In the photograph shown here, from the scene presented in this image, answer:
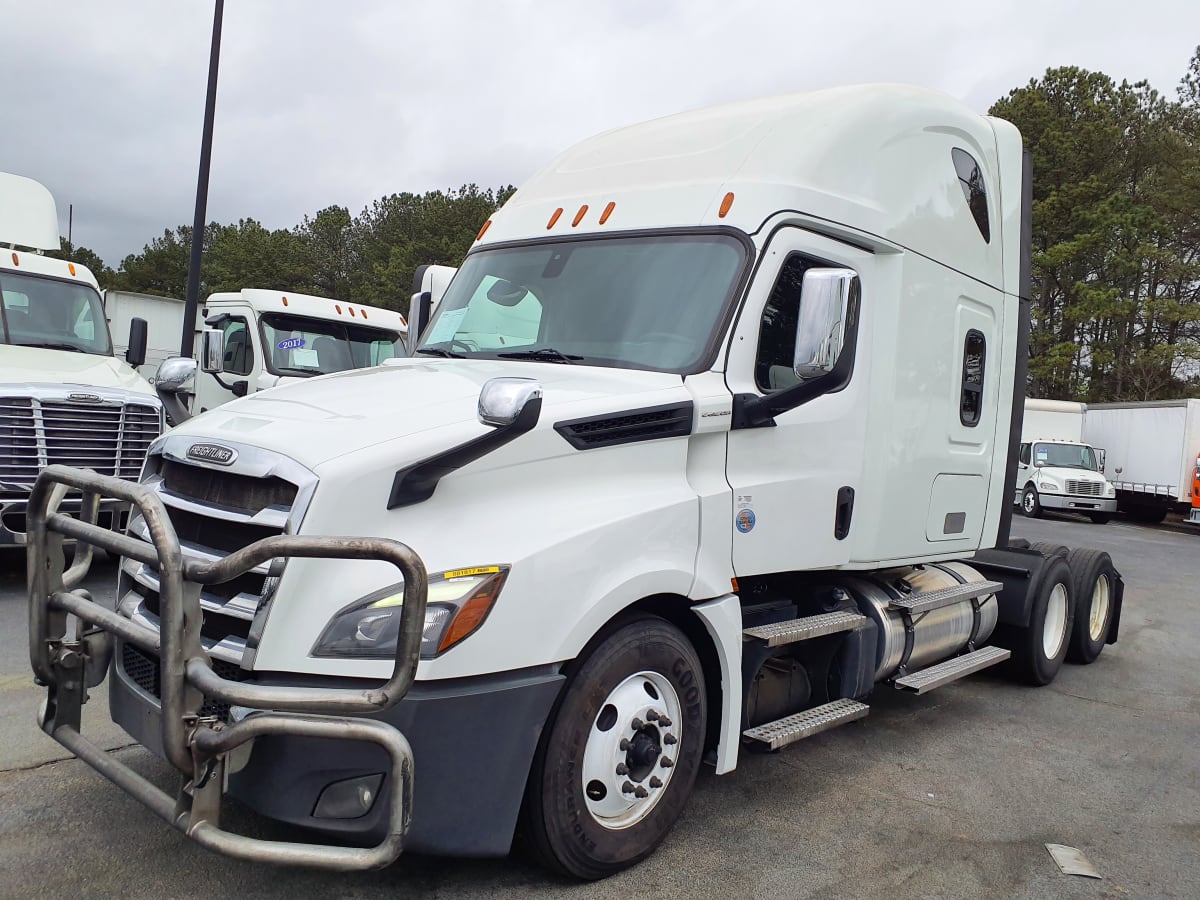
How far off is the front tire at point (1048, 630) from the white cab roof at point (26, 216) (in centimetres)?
999

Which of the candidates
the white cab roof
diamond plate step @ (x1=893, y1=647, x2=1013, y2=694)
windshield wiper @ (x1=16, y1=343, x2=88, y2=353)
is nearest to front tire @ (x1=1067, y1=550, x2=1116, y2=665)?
diamond plate step @ (x1=893, y1=647, x2=1013, y2=694)

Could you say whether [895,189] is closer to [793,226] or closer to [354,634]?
[793,226]

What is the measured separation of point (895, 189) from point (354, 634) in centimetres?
356

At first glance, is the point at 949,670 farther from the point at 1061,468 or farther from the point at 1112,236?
the point at 1112,236

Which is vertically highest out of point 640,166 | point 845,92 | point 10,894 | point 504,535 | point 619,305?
point 845,92

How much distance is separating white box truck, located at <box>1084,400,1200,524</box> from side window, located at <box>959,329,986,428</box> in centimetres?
1892

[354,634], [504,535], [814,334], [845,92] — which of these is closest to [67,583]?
[354,634]

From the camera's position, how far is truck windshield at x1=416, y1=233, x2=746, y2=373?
3.91m

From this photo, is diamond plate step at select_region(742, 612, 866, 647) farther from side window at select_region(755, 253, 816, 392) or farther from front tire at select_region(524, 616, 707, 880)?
side window at select_region(755, 253, 816, 392)

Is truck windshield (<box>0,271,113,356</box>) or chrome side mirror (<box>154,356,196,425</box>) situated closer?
chrome side mirror (<box>154,356,196,425</box>)

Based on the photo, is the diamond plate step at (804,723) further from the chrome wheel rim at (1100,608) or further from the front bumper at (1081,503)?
the front bumper at (1081,503)

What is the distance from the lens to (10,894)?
301cm

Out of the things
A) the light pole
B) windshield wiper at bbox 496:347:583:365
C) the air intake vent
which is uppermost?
the light pole

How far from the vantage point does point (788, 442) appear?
13.6ft
